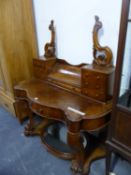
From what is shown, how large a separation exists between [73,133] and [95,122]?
0.62 feet

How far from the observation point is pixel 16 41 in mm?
1938

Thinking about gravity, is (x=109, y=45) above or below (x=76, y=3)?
below

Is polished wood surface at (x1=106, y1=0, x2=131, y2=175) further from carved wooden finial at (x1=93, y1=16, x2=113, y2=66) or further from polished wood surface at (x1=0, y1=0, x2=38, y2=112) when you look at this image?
polished wood surface at (x1=0, y1=0, x2=38, y2=112)

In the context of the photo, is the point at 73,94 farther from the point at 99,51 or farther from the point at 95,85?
the point at 99,51

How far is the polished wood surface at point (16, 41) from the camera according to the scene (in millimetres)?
1803

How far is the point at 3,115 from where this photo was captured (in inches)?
97.5

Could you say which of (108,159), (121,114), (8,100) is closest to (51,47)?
(8,100)

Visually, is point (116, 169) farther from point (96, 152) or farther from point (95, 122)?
point (95, 122)

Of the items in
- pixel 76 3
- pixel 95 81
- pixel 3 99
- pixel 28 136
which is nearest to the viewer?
pixel 95 81

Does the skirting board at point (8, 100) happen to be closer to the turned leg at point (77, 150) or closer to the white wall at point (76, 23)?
the white wall at point (76, 23)

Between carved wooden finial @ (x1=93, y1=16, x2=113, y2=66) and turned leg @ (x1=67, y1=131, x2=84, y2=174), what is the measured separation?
0.66 m

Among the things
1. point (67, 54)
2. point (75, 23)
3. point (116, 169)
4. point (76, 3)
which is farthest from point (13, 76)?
point (116, 169)

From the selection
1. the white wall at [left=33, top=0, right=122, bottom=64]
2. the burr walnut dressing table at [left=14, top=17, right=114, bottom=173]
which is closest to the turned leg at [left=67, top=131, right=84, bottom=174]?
the burr walnut dressing table at [left=14, top=17, right=114, bottom=173]

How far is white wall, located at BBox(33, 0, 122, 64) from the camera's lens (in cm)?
138
